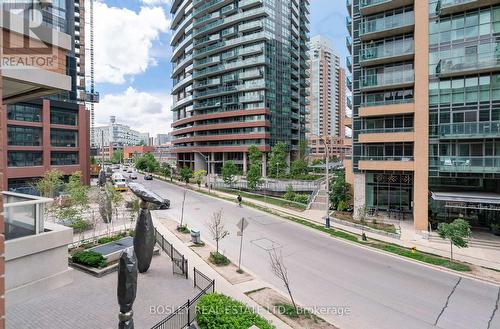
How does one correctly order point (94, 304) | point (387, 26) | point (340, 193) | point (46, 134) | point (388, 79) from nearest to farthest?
point (94, 304)
point (387, 26)
point (388, 79)
point (340, 193)
point (46, 134)

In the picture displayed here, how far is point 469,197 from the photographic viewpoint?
21.5m

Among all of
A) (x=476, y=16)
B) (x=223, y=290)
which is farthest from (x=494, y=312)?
(x=476, y=16)

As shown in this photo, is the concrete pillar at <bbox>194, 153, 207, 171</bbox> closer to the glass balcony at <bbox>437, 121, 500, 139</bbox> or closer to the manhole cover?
the manhole cover

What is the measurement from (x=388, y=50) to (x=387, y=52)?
9.2 inches

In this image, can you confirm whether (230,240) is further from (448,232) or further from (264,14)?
(264,14)

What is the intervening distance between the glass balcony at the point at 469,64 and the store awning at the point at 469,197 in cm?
966

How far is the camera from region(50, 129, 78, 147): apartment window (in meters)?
43.1

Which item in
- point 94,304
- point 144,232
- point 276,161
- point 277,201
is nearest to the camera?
point 94,304

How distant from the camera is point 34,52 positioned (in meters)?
5.30

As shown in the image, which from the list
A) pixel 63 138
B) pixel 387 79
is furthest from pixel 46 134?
pixel 387 79

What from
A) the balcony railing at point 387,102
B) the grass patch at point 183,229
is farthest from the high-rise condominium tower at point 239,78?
the grass patch at point 183,229

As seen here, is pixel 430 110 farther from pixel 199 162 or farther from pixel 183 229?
pixel 199 162

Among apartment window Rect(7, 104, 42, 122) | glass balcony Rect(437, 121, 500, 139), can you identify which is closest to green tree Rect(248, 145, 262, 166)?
apartment window Rect(7, 104, 42, 122)

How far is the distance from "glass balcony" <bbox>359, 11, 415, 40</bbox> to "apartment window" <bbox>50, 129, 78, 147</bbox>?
43.9 m
